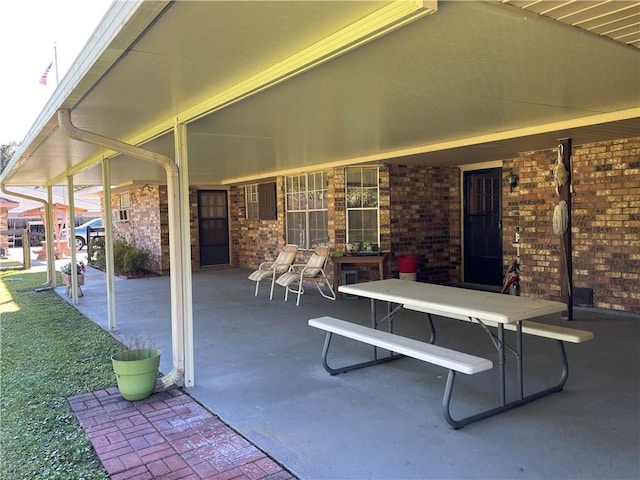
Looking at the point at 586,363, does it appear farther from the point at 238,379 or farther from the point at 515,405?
the point at 238,379

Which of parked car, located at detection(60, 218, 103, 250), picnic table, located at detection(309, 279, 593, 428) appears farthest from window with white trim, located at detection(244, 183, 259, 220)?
parked car, located at detection(60, 218, 103, 250)

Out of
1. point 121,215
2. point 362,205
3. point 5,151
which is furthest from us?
point 5,151

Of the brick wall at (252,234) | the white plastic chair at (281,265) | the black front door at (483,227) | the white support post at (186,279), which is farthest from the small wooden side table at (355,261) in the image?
the white support post at (186,279)

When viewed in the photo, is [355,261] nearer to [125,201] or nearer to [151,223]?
[151,223]

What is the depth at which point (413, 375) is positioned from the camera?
436 cm

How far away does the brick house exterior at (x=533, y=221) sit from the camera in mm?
6270

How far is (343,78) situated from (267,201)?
8337 millimetres

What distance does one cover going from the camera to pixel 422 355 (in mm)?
3461

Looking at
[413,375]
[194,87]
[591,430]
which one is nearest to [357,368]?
[413,375]

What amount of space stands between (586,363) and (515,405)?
139 cm

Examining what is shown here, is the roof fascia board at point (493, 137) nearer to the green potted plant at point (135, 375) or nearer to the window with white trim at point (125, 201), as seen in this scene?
the green potted plant at point (135, 375)

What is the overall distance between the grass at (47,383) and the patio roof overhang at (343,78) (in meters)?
2.31

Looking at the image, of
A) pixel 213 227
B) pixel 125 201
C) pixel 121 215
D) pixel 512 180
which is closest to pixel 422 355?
pixel 512 180

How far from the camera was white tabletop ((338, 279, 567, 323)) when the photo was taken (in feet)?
11.4
